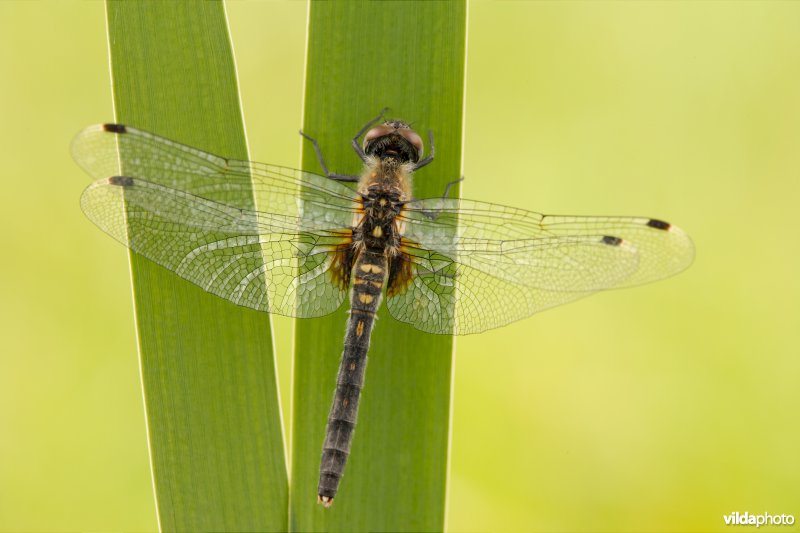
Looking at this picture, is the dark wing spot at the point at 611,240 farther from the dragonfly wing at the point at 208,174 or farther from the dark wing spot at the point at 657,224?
the dragonfly wing at the point at 208,174

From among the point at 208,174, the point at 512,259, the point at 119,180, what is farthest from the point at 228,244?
the point at 512,259

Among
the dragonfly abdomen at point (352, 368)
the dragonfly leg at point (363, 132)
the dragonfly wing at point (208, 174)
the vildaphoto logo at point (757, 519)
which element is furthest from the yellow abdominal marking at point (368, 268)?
the vildaphoto logo at point (757, 519)

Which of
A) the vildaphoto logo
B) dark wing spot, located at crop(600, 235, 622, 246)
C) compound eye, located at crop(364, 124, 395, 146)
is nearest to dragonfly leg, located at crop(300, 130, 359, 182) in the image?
compound eye, located at crop(364, 124, 395, 146)

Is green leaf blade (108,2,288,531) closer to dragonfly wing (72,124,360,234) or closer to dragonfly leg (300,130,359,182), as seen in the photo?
dragonfly wing (72,124,360,234)

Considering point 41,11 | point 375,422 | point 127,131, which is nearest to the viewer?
point 127,131

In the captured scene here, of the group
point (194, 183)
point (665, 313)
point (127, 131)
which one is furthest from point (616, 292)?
point (127, 131)

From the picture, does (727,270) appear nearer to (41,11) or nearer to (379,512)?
(379,512)

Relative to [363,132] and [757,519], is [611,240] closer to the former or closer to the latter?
[363,132]
